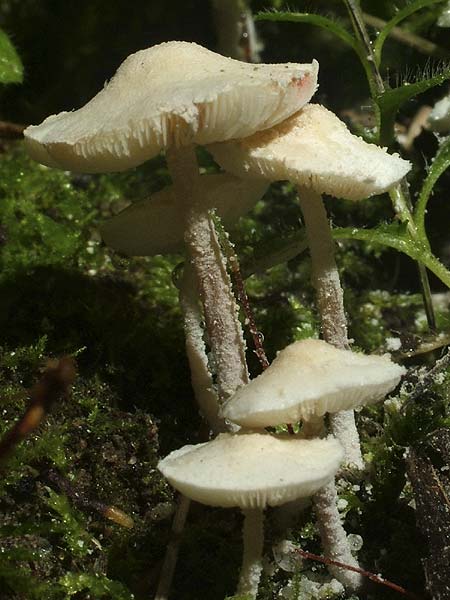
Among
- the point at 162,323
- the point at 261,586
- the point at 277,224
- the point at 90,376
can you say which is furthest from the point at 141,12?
the point at 261,586

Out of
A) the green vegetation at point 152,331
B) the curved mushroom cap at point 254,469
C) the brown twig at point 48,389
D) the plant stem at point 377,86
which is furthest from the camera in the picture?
the plant stem at point 377,86

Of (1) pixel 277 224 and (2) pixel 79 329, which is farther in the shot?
(1) pixel 277 224

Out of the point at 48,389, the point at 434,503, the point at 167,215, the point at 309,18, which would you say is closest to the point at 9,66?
the point at 167,215

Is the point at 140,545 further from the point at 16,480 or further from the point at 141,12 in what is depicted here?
the point at 141,12

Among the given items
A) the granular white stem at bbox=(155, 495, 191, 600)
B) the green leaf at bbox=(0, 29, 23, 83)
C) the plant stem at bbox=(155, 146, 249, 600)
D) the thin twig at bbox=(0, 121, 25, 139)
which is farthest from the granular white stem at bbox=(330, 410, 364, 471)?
the thin twig at bbox=(0, 121, 25, 139)

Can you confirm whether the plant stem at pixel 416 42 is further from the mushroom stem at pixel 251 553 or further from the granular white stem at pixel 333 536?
the mushroom stem at pixel 251 553

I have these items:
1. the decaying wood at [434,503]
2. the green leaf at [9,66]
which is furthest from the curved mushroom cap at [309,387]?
the green leaf at [9,66]
